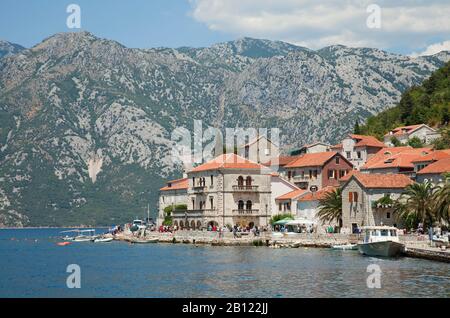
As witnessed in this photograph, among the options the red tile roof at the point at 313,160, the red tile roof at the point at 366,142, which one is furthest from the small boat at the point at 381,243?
the red tile roof at the point at 366,142

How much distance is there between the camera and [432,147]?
426 feet

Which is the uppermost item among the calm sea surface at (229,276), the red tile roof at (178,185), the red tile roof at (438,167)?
the red tile roof at (178,185)

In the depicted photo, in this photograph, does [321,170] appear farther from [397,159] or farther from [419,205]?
[419,205]

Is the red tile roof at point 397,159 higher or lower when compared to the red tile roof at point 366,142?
lower

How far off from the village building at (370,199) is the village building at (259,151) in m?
41.1

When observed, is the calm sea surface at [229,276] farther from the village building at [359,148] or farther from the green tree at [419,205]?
the village building at [359,148]

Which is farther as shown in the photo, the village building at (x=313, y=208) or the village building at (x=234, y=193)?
the village building at (x=234, y=193)

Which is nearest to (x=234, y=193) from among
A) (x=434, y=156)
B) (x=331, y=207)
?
(x=331, y=207)

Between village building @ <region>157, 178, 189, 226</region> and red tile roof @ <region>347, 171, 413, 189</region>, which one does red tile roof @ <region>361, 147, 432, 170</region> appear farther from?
village building @ <region>157, 178, 189, 226</region>

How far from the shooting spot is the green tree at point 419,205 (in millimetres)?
93537

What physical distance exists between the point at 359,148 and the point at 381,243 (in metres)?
58.4

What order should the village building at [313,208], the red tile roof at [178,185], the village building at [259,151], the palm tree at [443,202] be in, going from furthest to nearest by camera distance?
the village building at [259,151] < the red tile roof at [178,185] < the village building at [313,208] < the palm tree at [443,202]

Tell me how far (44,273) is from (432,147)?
7294 centimetres
